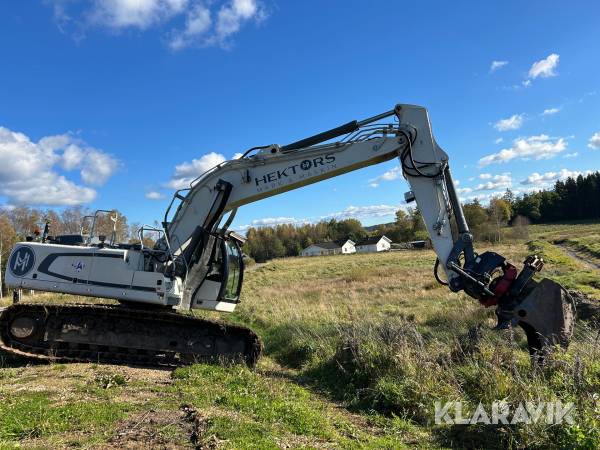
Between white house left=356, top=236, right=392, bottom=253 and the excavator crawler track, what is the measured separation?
9561 cm

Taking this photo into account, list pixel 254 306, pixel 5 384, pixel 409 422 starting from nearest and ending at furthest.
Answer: pixel 409 422 < pixel 5 384 < pixel 254 306

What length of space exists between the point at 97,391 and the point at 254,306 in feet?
41.4

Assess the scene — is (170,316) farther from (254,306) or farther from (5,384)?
(254,306)

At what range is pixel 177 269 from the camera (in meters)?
10.3

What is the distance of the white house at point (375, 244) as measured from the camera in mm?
106000

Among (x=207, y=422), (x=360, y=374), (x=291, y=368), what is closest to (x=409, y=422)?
(x=360, y=374)

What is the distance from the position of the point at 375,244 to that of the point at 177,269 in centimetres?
9873

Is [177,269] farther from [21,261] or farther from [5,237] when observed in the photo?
[5,237]

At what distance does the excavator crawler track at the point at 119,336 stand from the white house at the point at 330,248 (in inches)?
3889

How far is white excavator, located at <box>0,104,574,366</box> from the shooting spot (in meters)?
9.63

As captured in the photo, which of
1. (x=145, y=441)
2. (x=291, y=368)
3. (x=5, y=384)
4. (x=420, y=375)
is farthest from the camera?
(x=291, y=368)

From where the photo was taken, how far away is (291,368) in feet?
34.9

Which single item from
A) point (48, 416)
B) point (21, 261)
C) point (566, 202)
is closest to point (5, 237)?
point (21, 261)

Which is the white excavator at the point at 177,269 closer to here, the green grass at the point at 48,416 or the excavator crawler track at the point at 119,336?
Result: the excavator crawler track at the point at 119,336
